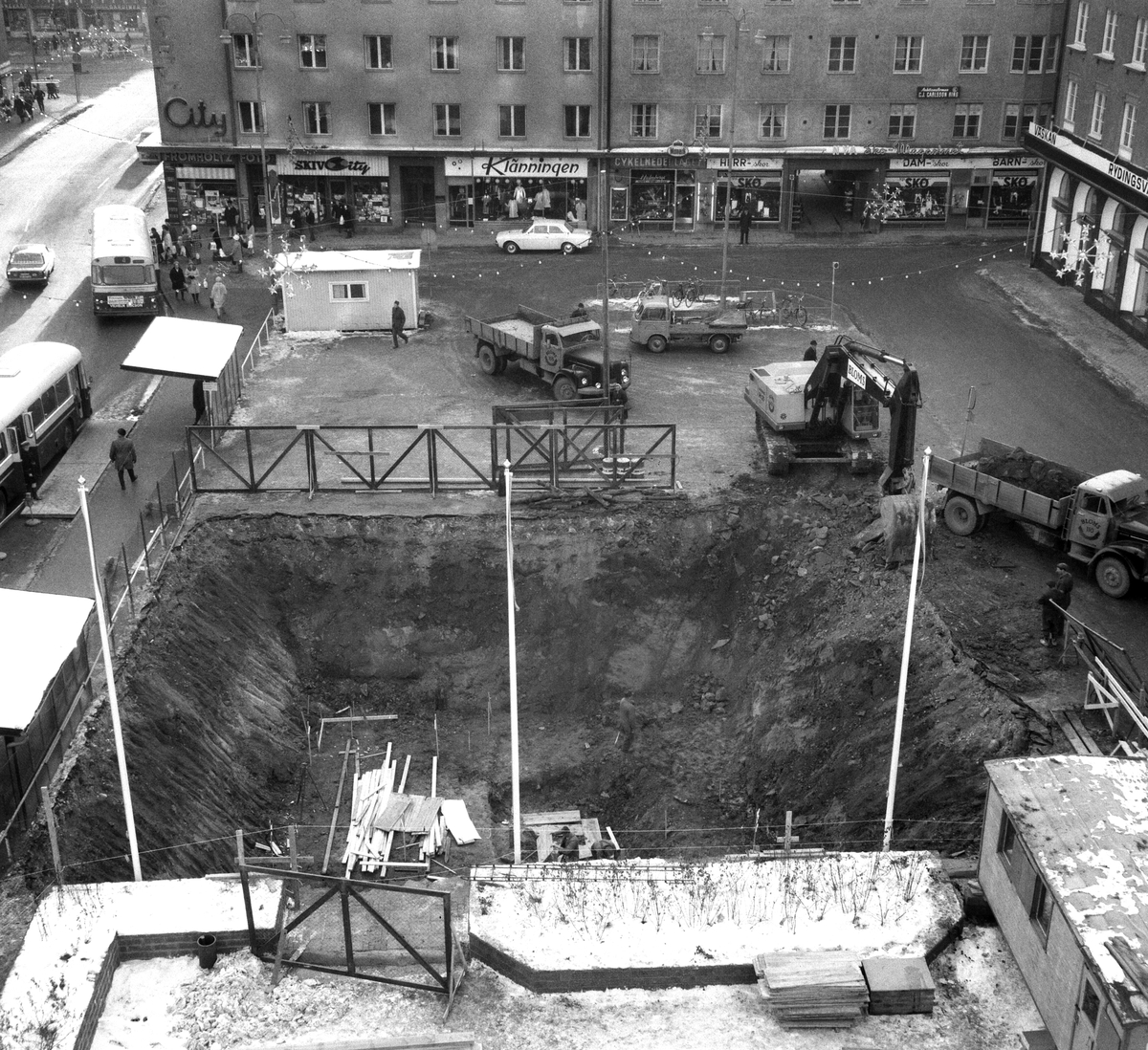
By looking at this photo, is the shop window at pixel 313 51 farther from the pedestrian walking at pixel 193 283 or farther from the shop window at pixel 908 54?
the shop window at pixel 908 54

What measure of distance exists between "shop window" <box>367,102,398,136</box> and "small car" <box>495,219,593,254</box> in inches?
265

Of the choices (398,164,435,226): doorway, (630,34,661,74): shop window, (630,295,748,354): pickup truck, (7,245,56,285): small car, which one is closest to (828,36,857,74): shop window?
(630,34,661,74): shop window

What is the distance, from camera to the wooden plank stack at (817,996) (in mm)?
17422

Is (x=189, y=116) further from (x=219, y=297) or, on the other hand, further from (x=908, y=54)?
(x=908, y=54)

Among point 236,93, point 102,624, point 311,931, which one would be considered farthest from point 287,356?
point 311,931

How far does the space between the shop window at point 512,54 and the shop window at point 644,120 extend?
4874 mm

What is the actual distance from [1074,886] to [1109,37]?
38610 mm

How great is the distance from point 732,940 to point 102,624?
9.91 meters

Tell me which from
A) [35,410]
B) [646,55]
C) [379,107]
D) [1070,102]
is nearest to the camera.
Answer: [35,410]

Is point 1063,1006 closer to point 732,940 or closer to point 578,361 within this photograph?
point 732,940

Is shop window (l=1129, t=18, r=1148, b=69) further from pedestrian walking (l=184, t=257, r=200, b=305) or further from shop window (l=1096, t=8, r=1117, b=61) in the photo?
pedestrian walking (l=184, t=257, r=200, b=305)

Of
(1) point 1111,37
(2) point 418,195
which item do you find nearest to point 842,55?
(1) point 1111,37

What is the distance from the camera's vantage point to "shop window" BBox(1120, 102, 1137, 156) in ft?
146

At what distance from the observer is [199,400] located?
120ft
